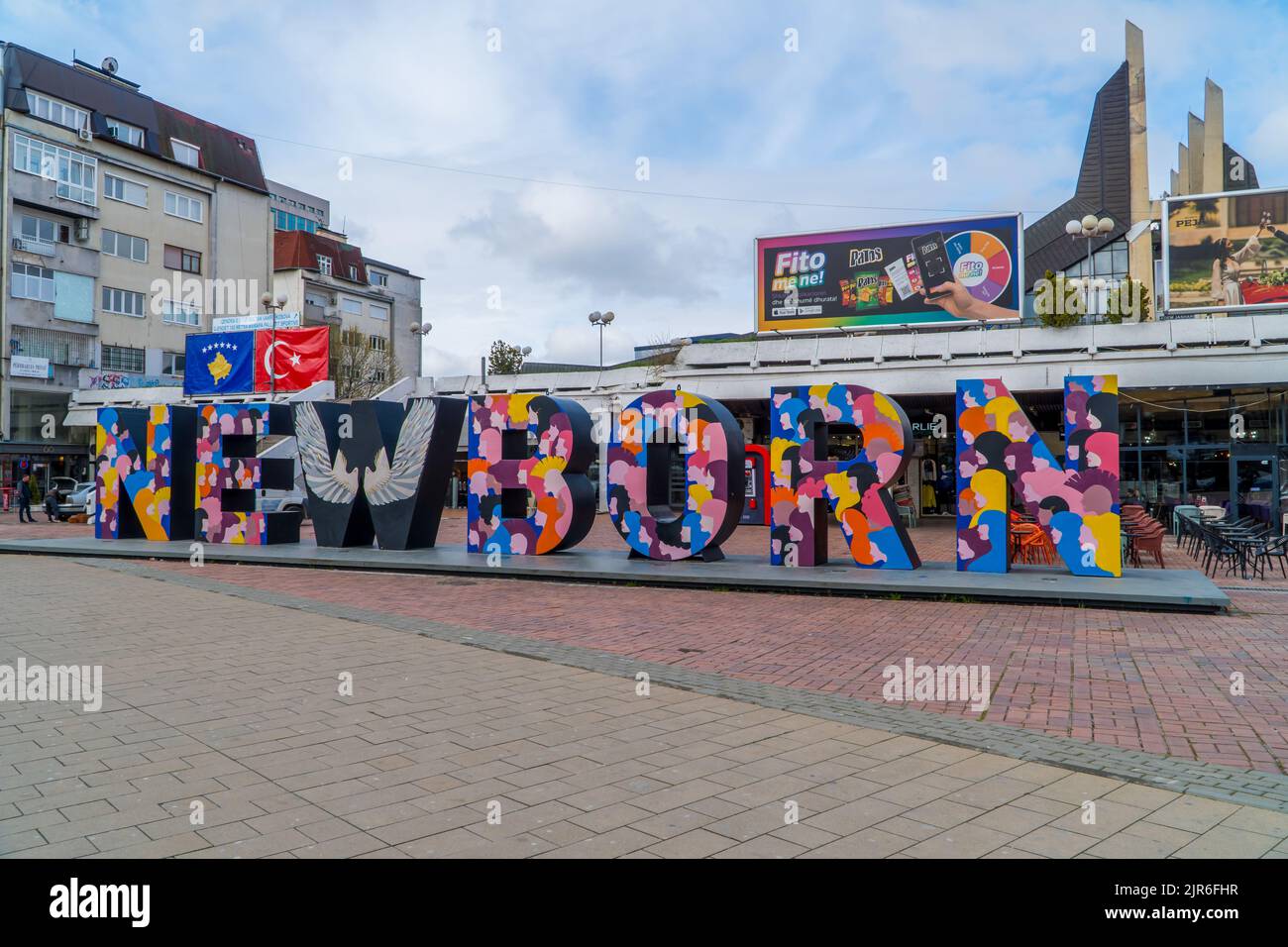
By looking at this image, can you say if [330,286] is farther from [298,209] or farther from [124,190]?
[298,209]

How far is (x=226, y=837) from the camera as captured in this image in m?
4.06

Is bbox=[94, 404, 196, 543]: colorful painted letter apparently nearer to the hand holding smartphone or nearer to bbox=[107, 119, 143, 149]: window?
the hand holding smartphone

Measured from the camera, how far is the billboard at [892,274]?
28688 millimetres

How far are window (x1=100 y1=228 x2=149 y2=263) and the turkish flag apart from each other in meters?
19.6

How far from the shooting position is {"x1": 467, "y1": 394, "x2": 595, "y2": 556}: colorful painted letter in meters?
16.5

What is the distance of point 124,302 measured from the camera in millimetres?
46312

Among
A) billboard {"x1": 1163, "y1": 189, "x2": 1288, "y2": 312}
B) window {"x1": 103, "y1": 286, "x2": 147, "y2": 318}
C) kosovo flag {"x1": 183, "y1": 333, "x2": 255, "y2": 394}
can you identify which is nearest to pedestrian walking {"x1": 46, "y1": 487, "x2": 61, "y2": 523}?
kosovo flag {"x1": 183, "y1": 333, "x2": 255, "y2": 394}

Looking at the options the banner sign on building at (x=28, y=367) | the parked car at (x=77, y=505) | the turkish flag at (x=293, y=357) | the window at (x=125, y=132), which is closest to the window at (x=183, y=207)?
the window at (x=125, y=132)

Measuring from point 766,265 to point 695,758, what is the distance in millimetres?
28406

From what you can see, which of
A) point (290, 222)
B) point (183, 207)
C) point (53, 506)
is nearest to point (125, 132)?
point (183, 207)

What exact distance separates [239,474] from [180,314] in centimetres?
3479

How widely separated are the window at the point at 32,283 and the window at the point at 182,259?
6.65 meters

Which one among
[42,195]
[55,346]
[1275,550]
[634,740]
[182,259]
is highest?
[42,195]
